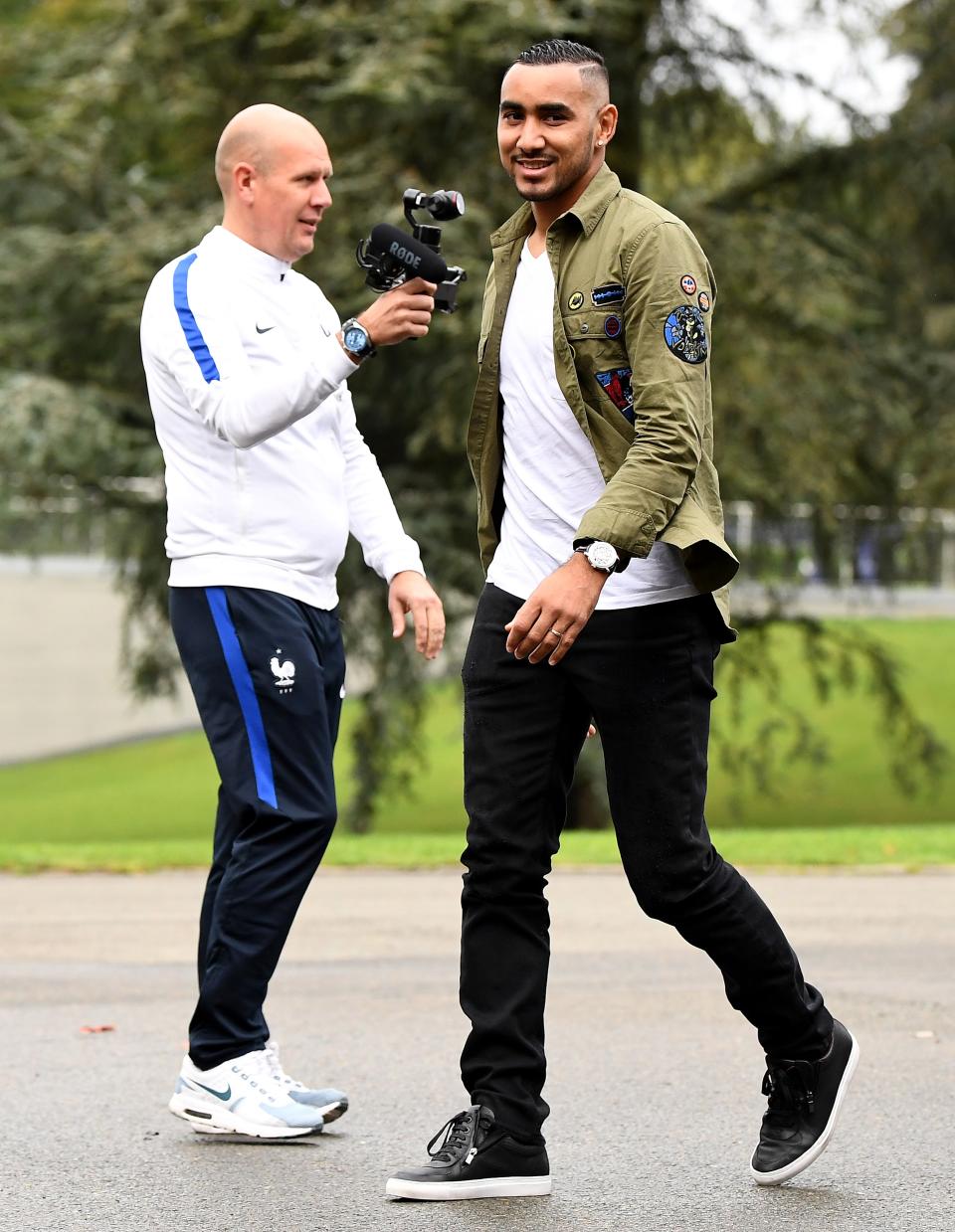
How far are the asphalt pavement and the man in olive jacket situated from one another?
200mm

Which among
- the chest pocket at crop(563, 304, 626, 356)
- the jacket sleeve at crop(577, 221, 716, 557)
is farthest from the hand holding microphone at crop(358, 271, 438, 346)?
the jacket sleeve at crop(577, 221, 716, 557)

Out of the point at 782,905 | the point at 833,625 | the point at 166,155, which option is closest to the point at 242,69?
the point at 166,155

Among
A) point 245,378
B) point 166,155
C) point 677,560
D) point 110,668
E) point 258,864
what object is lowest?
point 110,668

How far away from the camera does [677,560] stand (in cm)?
396

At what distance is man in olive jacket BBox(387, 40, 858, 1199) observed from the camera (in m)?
3.87

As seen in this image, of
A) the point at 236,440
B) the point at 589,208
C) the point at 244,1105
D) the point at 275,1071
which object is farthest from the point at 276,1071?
the point at 589,208

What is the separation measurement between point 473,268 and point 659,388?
11.7 meters

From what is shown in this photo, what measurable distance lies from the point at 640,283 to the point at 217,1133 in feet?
6.58

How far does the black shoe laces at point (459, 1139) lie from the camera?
12.8ft

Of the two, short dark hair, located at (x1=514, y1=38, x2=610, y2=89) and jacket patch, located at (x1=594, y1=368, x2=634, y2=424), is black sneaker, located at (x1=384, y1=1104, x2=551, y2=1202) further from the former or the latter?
short dark hair, located at (x1=514, y1=38, x2=610, y2=89)

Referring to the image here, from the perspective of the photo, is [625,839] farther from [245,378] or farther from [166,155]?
[166,155]

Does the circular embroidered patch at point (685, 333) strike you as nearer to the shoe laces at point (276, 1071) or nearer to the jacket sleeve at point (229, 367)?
the jacket sleeve at point (229, 367)

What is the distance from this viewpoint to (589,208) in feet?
12.9

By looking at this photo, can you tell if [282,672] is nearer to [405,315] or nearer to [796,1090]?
[405,315]
